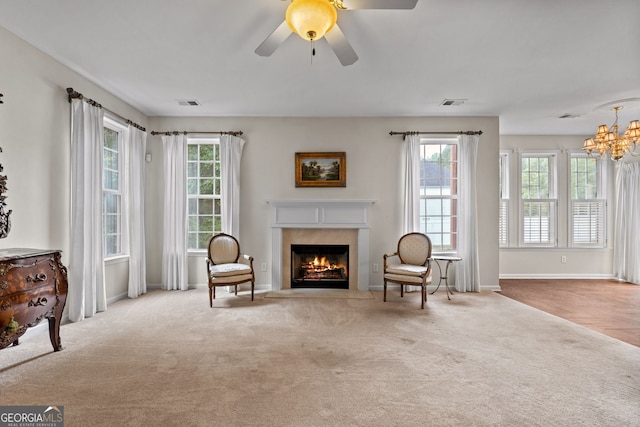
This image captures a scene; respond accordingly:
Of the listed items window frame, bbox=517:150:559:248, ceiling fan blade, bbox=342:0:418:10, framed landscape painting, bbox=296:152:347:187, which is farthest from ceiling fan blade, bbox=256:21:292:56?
window frame, bbox=517:150:559:248

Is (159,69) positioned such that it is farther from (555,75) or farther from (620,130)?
(620,130)

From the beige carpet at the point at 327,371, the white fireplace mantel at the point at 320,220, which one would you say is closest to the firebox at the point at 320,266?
the white fireplace mantel at the point at 320,220

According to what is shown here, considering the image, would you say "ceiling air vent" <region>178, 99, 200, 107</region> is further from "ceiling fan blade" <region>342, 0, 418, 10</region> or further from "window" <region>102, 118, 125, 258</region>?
"ceiling fan blade" <region>342, 0, 418, 10</region>

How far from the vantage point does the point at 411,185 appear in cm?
510

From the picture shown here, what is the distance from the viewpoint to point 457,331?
3.29 m

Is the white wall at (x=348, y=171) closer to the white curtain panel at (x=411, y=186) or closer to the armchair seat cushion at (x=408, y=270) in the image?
the white curtain panel at (x=411, y=186)

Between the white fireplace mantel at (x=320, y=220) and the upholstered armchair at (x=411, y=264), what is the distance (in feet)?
1.68

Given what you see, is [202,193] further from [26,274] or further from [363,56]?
[363,56]

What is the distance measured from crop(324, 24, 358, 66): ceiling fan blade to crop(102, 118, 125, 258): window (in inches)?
140

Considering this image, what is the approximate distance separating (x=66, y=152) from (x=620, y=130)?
895cm

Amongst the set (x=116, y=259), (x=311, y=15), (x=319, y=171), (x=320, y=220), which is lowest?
(x=116, y=259)

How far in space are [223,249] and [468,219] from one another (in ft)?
13.0

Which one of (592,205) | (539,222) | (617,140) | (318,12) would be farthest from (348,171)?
(592,205)

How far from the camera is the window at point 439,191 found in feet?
17.5
